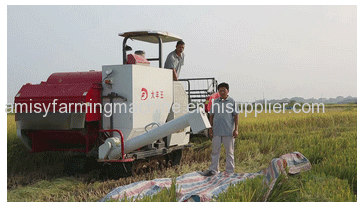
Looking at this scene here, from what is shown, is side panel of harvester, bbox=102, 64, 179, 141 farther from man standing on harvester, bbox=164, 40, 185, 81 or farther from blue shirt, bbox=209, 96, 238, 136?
blue shirt, bbox=209, 96, 238, 136

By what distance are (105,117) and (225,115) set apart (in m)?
2.08

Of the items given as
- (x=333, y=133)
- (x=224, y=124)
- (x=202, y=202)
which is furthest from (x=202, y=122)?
(x=333, y=133)

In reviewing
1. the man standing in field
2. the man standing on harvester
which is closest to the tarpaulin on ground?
the man standing in field

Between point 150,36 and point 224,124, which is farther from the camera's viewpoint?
point 150,36

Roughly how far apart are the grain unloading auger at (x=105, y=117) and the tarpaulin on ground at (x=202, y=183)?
2.77 feet

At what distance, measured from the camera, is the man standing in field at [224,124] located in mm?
7242

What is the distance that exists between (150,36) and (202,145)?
3024mm

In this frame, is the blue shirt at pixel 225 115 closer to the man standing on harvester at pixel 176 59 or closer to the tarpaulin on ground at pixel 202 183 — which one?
the tarpaulin on ground at pixel 202 183

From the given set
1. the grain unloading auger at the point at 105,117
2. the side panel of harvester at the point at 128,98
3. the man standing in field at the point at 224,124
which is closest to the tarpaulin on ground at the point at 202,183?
the man standing in field at the point at 224,124

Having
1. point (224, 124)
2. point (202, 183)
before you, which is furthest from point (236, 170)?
point (202, 183)

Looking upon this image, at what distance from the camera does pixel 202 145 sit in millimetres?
10008

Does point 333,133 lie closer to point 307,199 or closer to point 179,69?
point 179,69

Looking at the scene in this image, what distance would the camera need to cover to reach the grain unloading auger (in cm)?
702

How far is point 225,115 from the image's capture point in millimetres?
7238
